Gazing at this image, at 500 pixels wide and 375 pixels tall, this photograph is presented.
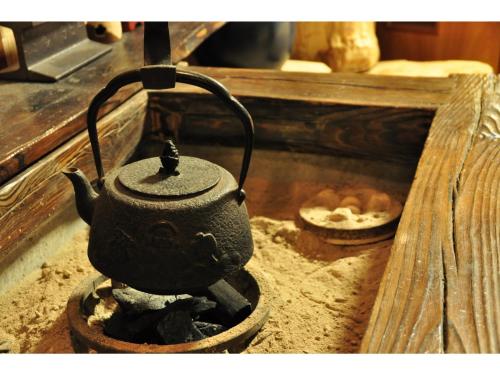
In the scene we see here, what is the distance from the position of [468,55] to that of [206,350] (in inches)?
211

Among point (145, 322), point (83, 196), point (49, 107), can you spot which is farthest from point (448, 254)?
point (49, 107)

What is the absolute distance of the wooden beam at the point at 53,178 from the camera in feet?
7.74

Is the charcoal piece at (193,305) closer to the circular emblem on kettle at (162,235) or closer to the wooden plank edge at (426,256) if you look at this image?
the circular emblem on kettle at (162,235)

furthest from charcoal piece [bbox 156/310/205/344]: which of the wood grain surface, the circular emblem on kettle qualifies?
the wood grain surface

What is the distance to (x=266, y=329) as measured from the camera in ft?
7.76

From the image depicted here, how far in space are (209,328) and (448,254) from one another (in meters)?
0.85

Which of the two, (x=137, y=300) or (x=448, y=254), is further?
(x=137, y=300)

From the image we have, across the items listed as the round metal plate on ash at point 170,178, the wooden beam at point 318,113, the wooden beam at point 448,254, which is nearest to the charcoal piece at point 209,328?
the round metal plate on ash at point 170,178

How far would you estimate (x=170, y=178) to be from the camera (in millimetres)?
2051

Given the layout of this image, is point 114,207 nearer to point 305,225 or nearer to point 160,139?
point 305,225

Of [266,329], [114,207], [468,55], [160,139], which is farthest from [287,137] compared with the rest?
[468,55]

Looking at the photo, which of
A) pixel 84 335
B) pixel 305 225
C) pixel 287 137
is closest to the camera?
pixel 84 335

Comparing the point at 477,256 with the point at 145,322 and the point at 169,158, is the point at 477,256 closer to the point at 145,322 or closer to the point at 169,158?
the point at 169,158

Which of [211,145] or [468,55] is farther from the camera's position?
[468,55]
